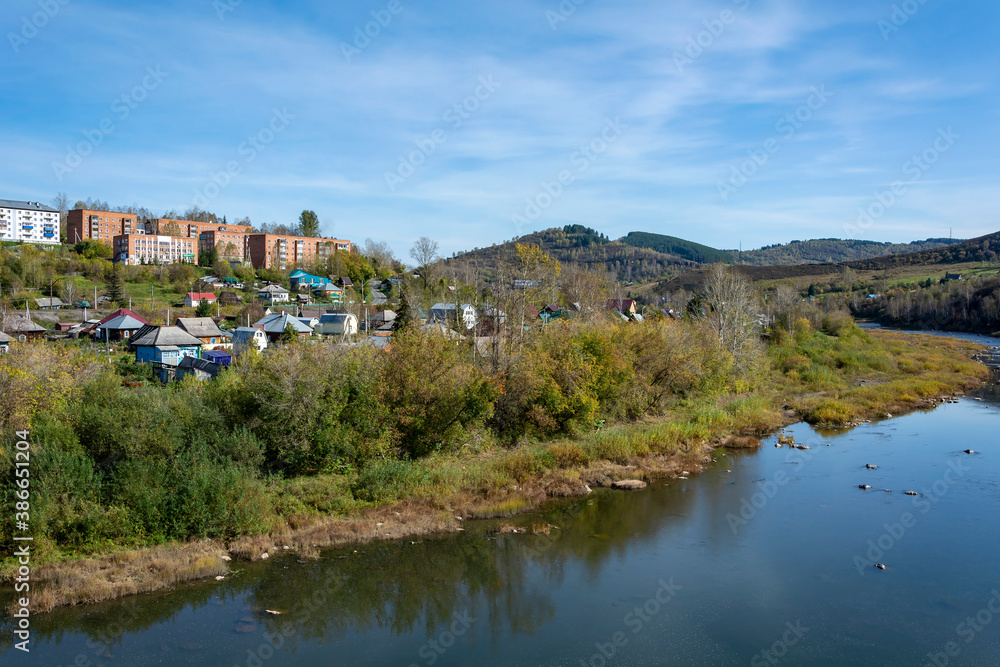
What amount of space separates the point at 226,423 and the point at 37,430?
4.02 m

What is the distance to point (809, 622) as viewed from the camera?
10.7m

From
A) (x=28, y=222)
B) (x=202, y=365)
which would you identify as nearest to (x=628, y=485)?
(x=202, y=365)

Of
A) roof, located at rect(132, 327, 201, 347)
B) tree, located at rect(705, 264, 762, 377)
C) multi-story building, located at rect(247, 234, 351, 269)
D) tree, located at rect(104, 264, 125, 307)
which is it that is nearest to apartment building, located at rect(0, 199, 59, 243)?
multi-story building, located at rect(247, 234, 351, 269)

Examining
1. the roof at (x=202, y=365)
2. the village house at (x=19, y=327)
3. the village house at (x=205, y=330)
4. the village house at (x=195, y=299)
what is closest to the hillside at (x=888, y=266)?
the village house at (x=195, y=299)

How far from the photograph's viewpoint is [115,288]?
67000 mm

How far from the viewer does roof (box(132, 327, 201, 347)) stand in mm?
36625

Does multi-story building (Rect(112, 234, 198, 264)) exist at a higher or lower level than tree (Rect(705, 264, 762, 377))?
higher

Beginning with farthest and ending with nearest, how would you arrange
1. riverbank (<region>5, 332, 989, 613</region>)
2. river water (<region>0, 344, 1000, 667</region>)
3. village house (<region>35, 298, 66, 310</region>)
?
village house (<region>35, 298, 66, 310</region>), riverbank (<region>5, 332, 989, 613</region>), river water (<region>0, 344, 1000, 667</region>)

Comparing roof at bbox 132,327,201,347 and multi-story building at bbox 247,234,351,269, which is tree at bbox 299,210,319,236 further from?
roof at bbox 132,327,201,347

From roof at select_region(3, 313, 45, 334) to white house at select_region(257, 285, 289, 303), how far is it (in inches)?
1083

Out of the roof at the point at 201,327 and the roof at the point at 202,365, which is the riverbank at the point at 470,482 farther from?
the roof at the point at 201,327
